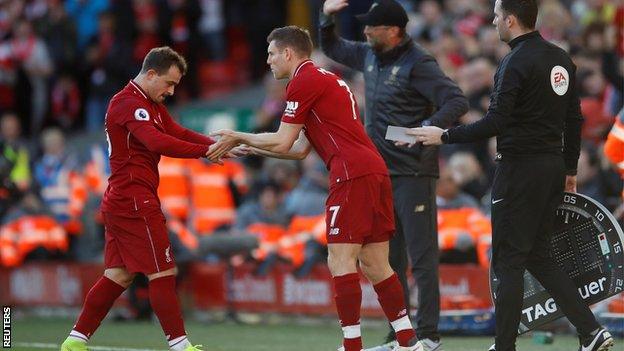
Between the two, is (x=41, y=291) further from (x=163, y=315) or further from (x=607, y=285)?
(x=607, y=285)

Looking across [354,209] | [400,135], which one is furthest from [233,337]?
[400,135]

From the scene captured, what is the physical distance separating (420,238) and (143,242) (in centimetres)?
206

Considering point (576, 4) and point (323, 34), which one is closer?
point (323, 34)

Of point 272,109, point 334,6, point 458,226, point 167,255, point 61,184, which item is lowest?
point 458,226

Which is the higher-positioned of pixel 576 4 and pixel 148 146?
pixel 576 4

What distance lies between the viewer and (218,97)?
2192 centimetres

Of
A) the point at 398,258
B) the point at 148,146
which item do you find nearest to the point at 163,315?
the point at 148,146

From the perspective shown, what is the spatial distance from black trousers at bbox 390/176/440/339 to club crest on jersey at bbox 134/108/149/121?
1.97 meters

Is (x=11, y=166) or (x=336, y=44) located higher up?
(x=336, y=44)

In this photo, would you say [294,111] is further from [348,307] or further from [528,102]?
[528,102]

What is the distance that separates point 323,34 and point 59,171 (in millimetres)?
8209

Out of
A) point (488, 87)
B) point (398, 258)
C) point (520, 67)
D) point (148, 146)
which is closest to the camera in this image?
point (520, 67)

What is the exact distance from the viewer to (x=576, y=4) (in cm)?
1881

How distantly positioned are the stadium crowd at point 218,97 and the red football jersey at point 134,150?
475 cm
